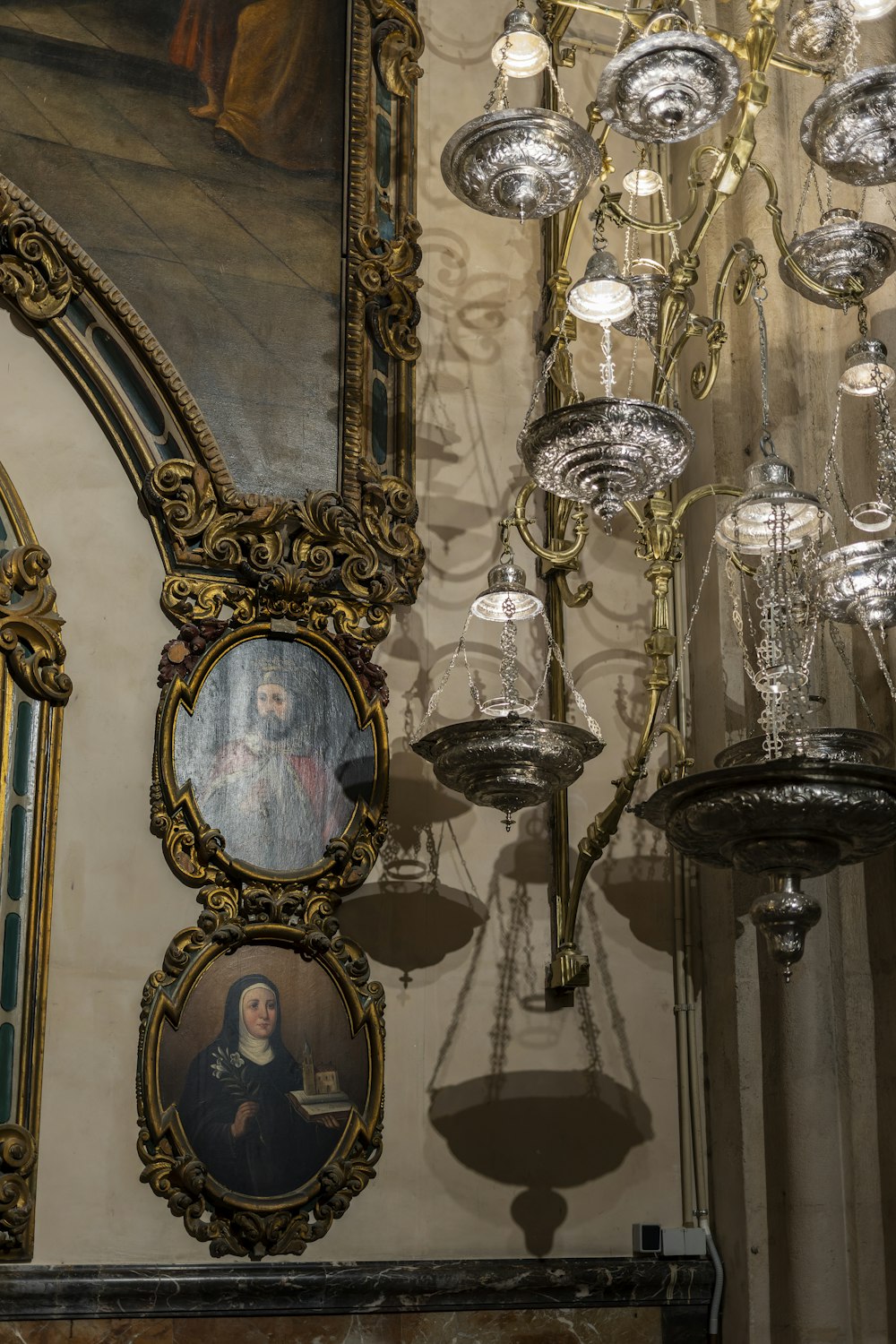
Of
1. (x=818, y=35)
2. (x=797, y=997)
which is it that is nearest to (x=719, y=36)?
(x=818, y=35)

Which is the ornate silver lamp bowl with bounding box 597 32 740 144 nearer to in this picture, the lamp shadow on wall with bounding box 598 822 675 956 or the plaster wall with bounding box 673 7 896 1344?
the plaster wall with bounding box 673 7 896 1344

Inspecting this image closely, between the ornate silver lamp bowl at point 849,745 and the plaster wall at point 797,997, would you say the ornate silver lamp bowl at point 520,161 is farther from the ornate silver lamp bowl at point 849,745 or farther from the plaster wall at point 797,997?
the ornate silver lamp bowl at point 849,745

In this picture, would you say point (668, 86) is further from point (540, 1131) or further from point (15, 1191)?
point (15, 1191)

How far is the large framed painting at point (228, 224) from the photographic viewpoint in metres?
5.71

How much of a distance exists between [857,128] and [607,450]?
46.1 inches

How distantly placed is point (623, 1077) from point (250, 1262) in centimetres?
153

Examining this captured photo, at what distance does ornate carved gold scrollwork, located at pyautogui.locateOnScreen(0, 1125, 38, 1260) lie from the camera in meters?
4.77

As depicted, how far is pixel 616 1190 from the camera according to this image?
5.73 m

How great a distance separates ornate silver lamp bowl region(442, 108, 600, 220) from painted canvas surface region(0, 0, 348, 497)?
1353mm

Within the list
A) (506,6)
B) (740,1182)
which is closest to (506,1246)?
(740,1182)

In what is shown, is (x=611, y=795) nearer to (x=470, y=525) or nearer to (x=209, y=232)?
(x=470, y=525)

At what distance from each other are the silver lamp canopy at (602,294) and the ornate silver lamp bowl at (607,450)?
454mm

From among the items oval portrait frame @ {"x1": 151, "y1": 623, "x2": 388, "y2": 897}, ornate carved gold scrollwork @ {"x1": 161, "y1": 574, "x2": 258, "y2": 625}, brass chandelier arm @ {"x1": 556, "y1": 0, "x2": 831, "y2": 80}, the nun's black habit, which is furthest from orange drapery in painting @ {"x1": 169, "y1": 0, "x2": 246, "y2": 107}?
the nun's black habit

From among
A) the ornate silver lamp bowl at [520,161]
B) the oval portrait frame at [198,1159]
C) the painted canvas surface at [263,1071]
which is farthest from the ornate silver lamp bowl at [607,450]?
the painted canvas surface at [263,1071]
